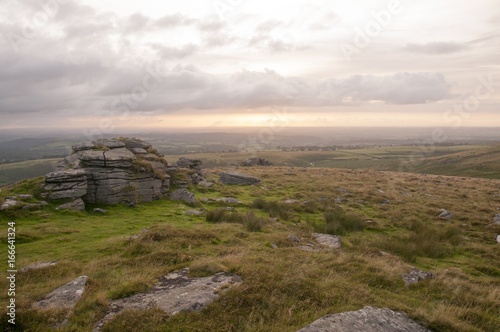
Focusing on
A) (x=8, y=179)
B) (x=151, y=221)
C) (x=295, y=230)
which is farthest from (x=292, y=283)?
(x=8, y=179)

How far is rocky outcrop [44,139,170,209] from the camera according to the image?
17.6 m

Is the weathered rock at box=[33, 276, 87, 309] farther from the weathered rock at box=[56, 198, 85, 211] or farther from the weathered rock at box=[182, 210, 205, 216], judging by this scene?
the weathered rock at box=[56, 198, 85, 211]

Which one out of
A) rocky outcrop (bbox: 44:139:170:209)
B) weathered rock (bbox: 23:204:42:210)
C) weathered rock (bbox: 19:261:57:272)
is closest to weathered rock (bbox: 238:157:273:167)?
rocky outcrop (bbox: 44:139:170:209)

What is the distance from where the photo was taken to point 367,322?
18.7 feet

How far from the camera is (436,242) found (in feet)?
43.1

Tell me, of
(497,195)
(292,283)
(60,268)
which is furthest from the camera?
(497,195)

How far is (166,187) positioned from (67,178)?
7879 millimetres

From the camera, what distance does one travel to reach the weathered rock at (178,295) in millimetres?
6020

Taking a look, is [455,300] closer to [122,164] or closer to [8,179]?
[122,164]

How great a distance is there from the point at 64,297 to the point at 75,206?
12.9m

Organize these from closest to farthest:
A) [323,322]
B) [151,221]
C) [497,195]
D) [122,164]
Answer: [323,322] < [151,221] < [122,164] < [497,195]

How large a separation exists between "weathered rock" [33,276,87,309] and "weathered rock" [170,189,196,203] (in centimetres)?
1483

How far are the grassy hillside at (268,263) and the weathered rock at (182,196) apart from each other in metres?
1.71

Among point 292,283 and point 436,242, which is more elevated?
point 292,283
